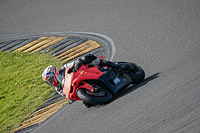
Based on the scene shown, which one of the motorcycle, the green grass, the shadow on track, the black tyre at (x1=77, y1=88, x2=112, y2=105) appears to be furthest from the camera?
the green grass

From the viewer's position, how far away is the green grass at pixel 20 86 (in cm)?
934

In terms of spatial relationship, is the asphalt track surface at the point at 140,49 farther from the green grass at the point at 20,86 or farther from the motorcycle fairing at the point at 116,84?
the green grass at the point at 20,86

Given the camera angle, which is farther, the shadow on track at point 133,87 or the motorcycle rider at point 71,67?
the shadow on track at point 133,87

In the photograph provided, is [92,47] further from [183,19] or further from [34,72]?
[183,19]

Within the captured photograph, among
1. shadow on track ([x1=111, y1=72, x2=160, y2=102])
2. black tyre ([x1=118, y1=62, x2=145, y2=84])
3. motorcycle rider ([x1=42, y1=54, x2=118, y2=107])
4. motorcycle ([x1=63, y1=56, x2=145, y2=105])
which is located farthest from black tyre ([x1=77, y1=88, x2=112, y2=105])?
black tyre ([x1=118, y1=62, x2=145, y2=84])

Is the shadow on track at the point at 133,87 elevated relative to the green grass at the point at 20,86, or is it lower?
elevated

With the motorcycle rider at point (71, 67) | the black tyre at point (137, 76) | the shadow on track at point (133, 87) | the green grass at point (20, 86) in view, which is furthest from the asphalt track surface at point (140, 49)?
the green grass at point (20, 86)

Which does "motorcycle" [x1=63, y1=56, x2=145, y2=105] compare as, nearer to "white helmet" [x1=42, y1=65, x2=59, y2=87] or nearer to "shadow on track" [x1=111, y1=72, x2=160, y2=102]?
"shadow on track" [x1=111, y1=72, x2=160, y2=102]

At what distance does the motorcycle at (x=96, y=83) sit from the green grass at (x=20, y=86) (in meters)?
2.92

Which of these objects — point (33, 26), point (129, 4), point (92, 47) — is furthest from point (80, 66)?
point (33, 26)

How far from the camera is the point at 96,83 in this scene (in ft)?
22.7

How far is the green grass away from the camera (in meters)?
9.34

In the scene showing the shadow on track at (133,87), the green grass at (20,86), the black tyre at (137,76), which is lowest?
the green grass at (20,86)

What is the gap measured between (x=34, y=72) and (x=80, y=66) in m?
4.76
